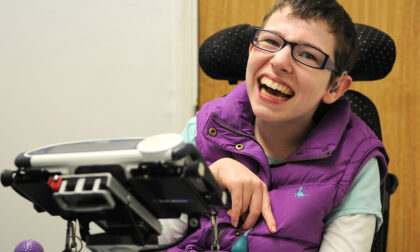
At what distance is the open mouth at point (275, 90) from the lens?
1053 mm

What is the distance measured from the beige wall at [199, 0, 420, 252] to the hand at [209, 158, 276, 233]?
3.97 ft

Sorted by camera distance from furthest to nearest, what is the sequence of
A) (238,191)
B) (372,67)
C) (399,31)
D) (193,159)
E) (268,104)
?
(399,31) < (372,67) < (268,104) < (238,191) < (193,159)

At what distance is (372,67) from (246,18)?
915mm

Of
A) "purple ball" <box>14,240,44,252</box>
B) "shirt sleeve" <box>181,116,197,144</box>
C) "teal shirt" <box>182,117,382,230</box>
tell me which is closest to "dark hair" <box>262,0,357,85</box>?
"teal shirt" <box>182,117,382,230</box>

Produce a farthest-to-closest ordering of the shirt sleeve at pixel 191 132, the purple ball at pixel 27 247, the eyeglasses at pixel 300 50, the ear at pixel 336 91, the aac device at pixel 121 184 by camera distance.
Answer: the shirt sleeve at pixel 191 132
the ear at pixel 336 91
the eyeglasses at pixel 300 50
the purple ball at pixel 27 247
the aac device at pixel 121 184

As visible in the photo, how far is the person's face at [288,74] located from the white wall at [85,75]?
3.32ft

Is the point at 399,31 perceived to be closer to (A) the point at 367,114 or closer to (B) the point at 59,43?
(A) the point at 367,114

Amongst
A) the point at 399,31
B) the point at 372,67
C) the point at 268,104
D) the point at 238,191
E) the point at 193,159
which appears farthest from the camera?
the point at 399,31

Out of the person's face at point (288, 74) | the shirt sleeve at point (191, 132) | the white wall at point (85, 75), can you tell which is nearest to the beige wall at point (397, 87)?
the white wall at point (85, 75)

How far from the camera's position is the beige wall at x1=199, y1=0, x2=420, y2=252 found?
1.98m

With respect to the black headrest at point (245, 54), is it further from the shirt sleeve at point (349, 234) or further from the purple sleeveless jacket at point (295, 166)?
the shirt sleeve at point (349, 234)

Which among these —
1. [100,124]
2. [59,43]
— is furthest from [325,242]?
[59,43]

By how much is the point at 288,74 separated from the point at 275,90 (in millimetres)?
55

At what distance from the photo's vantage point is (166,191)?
2.12ft
